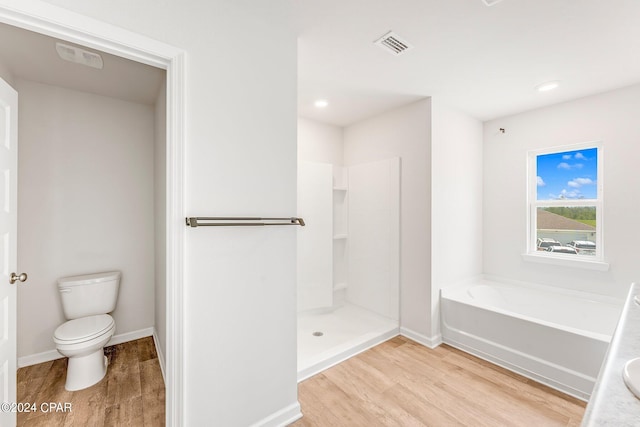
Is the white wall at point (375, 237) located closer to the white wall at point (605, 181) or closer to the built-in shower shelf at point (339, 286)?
the built-in shower shelf at point (339, 286)

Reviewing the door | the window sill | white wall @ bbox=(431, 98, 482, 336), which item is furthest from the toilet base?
the window sill

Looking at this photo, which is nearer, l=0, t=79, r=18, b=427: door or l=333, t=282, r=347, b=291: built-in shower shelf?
l=0, t=79, r=18, b=427: door

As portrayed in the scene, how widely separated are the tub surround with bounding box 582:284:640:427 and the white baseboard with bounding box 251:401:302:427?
155 centimetres

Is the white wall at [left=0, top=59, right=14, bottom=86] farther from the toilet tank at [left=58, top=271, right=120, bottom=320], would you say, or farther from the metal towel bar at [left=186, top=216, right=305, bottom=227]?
the metal towel bar at [left=186, top=216, right=305, bottom=227]

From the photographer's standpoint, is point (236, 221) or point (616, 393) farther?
point (236, 221)

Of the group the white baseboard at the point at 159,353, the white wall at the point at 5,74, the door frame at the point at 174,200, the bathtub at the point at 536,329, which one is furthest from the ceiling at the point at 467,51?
the white baseboard at the point at 159,353

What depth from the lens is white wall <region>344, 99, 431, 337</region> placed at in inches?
106

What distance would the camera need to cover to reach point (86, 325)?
208cm

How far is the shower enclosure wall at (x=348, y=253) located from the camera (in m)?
2.98

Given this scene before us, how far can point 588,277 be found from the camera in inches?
104

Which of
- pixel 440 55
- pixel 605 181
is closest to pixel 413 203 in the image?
pixel 440 55

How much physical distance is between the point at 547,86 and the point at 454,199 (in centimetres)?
121

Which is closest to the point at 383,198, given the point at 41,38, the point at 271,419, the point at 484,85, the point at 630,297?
the point at 484,85

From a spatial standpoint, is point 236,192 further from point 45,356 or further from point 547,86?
point 547,86
